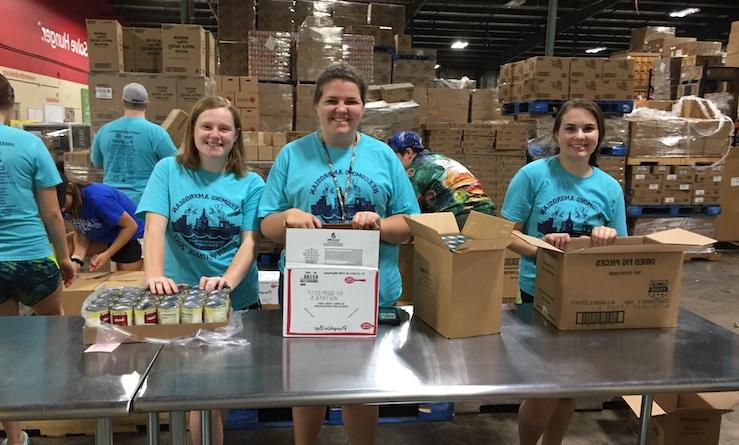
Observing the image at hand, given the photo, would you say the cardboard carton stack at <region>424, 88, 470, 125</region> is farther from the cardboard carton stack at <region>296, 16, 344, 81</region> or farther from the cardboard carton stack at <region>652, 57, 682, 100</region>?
the cardboard carton stack at <region>652, 57, 682, 100</region>

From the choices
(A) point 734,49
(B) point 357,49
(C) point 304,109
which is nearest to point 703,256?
(A) point 734,49

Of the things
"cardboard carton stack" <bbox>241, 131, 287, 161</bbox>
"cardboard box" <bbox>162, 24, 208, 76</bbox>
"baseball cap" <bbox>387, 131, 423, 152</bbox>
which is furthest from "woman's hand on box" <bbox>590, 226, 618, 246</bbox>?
"cardboard box" <bbox>162, 24, 208, 76</bbox>

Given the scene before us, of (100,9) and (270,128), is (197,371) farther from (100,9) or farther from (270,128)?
(100,9)

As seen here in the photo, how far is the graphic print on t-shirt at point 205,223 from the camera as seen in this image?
1.79 m

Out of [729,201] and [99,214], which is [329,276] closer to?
[99,214]

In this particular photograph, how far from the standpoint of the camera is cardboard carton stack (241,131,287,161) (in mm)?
4594

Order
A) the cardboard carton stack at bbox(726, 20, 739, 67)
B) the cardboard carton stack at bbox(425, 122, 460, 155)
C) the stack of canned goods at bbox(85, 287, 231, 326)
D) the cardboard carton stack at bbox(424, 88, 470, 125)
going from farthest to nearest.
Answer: the cardboard carton stack at bbox(726, 20, 739, 67), the cardboard carton stack at bbox(424, 88, 470, 125), the cardboard carton stack at bbox(425, 122, 460, 155), the stack of canned goods at bbox(85, 287, 231, 326)

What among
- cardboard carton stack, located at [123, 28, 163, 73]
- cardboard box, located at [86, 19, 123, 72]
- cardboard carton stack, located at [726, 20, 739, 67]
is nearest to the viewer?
cardboard box, located at [86, 19, 123, 72]

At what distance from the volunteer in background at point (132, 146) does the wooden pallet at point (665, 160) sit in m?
4.90

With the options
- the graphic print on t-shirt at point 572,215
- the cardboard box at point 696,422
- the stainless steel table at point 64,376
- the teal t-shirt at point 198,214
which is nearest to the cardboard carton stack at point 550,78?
the cardboard box at point 696,422

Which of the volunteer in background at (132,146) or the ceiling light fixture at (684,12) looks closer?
the volunteer in background at (132,146)

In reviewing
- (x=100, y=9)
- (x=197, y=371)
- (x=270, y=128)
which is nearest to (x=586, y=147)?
(x=197, y=371)

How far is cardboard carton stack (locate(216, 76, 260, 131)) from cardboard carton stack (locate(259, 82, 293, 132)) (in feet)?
0.70

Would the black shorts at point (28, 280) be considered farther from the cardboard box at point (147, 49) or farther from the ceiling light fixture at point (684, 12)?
the ceiling light fixture at point (684, 12)
